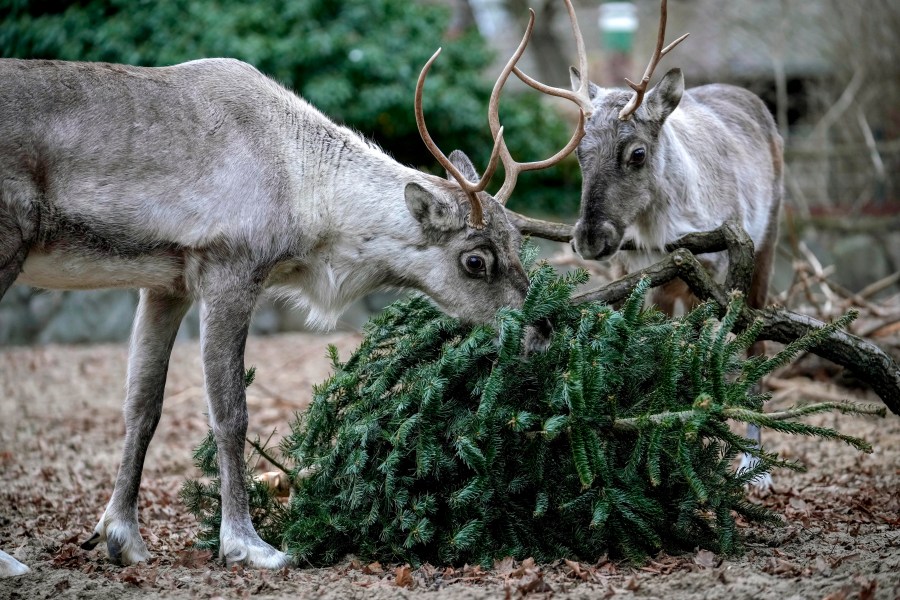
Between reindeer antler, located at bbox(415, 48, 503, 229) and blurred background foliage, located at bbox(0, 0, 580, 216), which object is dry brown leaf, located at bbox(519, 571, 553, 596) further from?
blurred background foliage, located at bbox(0, 0, 580, 216)

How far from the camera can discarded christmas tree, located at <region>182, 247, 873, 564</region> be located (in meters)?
3.71

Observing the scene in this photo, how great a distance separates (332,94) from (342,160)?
6.56 meters

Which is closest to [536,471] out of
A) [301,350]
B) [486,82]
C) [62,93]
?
[62,93]

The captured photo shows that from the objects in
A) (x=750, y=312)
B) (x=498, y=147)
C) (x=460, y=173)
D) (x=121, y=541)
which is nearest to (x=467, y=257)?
(x=460, y=173)

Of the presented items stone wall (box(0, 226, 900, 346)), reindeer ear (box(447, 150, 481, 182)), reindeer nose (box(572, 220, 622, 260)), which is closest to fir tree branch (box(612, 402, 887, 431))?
reindeer nose (box(572, 220, 622, 260))

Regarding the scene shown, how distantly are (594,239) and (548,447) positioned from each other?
162cm

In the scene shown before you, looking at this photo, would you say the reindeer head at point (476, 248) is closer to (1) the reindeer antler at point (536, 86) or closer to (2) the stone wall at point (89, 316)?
(1) the reindeer antler at point (536, 86)

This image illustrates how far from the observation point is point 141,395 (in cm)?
466

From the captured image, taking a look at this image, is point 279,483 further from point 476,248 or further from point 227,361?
point 476,248

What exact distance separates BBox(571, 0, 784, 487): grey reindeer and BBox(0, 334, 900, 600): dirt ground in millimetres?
734

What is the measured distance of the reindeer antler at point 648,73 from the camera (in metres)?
5.11

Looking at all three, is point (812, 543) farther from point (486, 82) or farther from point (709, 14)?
point (709, 14)

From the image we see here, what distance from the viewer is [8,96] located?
4094mm

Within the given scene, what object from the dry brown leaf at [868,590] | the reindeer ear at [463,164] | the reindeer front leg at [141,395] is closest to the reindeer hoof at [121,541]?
the reindeer front leg at [141,395]
